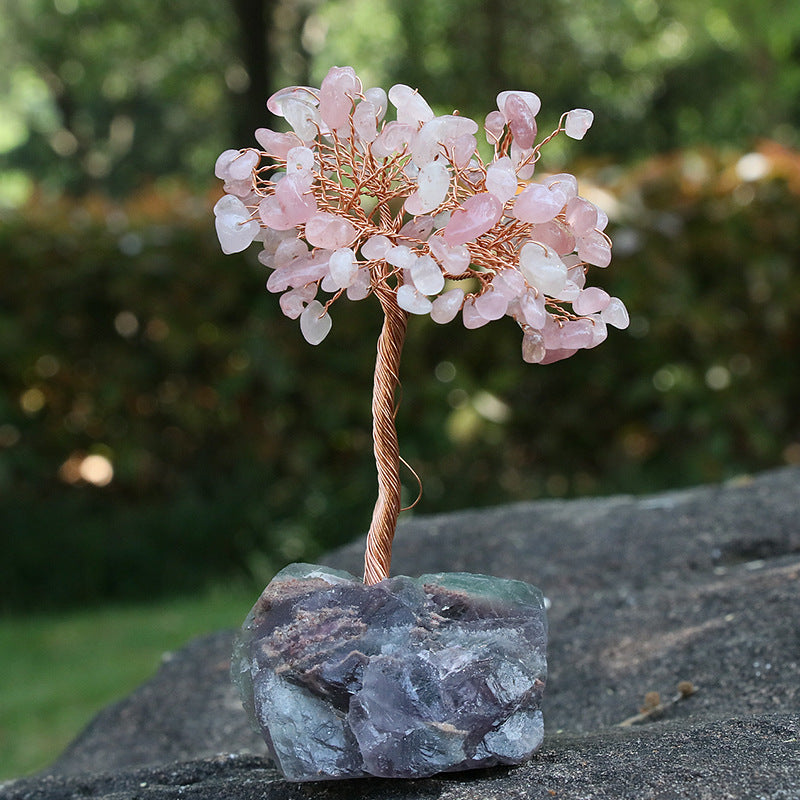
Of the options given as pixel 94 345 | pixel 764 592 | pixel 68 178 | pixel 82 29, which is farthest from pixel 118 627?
pixel 68 178

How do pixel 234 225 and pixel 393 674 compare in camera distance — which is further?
pixel 234 225

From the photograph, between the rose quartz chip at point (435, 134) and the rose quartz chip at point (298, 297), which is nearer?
the rose quartz chip at point (435, 134)

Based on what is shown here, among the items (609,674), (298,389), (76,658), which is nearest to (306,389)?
(298,389)

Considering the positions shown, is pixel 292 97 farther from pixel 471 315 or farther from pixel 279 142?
pixel 471 315

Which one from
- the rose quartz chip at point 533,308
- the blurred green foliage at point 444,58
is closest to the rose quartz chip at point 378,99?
the rose quartz chip at point 533,308

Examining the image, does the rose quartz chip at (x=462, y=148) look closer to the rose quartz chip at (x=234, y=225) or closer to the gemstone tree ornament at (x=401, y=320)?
the gemstone tree ornament at (x=401, y=320)

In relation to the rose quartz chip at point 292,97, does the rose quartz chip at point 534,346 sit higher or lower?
lower

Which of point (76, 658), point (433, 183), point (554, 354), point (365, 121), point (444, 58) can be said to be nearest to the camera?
point (433, 183)
